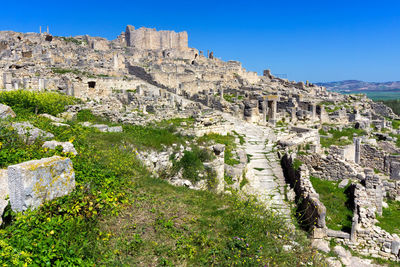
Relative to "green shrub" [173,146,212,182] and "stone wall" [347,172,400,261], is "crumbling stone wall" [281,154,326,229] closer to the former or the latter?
"stone wall" [347,172,400,261]

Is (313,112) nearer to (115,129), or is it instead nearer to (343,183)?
(343,183)

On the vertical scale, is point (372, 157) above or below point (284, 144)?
below

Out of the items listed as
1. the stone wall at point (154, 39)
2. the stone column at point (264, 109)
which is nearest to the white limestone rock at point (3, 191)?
the stone column at point (264, 109)

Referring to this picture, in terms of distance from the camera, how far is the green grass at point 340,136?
15.9 m

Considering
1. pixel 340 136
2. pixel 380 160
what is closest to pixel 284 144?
pixel 380 160

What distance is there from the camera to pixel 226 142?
13.2 m

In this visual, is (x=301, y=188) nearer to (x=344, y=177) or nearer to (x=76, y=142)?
(x=344, y=177)

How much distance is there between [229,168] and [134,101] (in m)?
10.4

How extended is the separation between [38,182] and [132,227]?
169 centimetres

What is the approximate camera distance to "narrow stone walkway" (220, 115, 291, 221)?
880cm

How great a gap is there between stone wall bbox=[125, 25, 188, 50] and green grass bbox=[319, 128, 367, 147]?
2295 inches

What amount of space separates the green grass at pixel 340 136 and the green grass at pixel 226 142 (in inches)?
221

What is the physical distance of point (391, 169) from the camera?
13.9 metres

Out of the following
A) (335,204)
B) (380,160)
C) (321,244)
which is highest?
(380,160)
